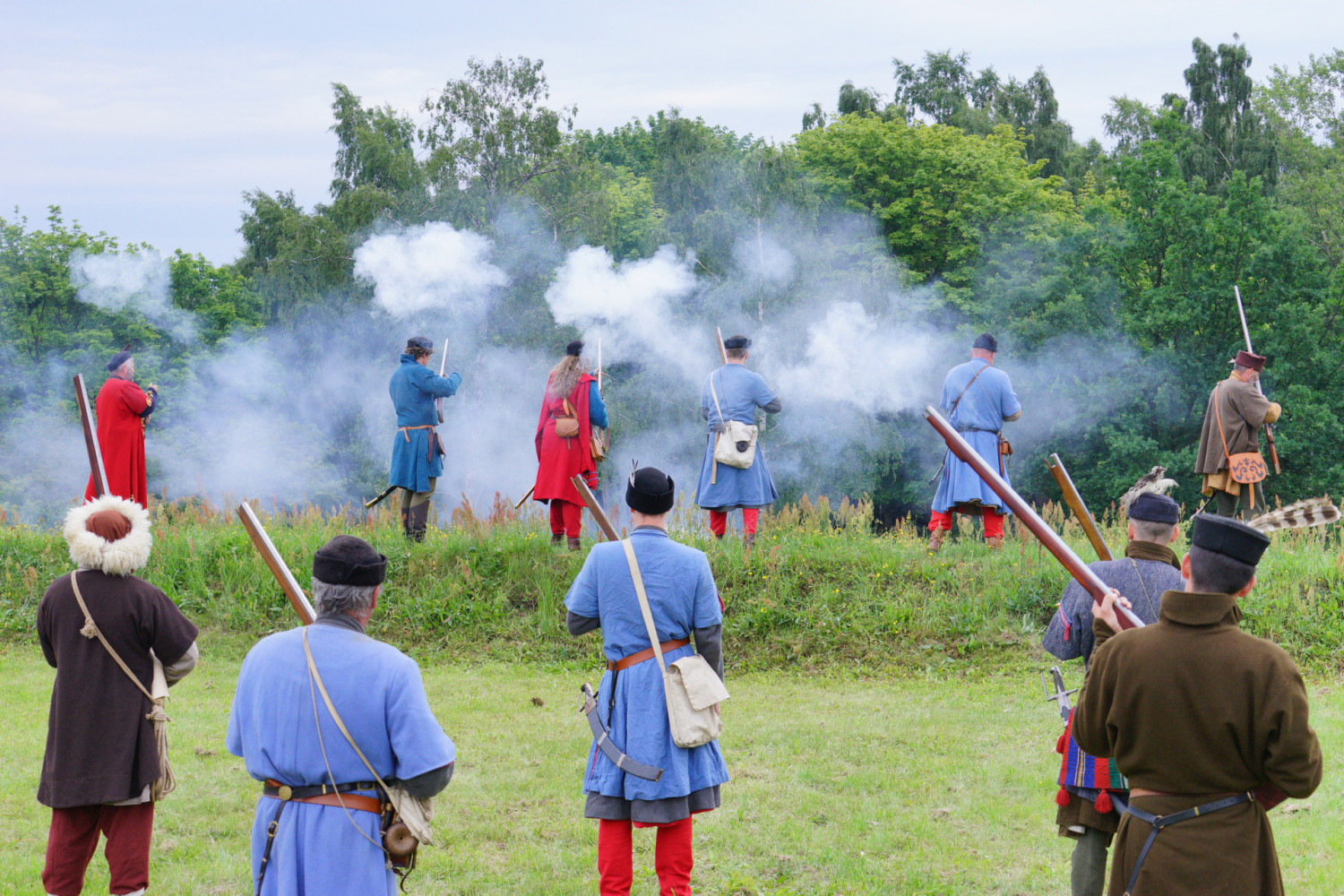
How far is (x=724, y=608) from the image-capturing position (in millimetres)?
9695

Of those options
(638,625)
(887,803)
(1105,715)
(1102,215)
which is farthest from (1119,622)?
(1102,215)

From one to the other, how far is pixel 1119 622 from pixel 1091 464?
86.2 ft

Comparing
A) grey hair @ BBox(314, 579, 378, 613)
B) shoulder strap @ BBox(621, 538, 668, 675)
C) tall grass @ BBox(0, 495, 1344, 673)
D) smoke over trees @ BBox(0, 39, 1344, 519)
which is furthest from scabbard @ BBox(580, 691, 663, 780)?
smoke over trees @ BBox(0, 39, 1344, 519)

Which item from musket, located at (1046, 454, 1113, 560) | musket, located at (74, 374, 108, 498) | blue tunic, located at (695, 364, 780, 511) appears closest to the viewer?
musket, located at (1046, 454, 1113, 560)

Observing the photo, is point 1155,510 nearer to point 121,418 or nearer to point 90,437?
point 90,437

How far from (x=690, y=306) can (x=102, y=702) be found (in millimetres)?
21969

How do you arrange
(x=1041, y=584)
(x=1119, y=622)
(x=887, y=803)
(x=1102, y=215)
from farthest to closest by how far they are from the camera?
(x=1102, y=215)
(x=1041, y=584)
(x=887, y=803)
(x=1119, y=622)

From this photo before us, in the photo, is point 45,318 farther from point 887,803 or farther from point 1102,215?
point 887,803

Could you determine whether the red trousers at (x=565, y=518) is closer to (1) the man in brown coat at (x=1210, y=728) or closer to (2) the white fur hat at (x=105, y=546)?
(2) the white fur hat at (x=105, y=546)

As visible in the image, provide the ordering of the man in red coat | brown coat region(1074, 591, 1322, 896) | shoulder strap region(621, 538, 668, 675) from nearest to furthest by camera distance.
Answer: brown coat region(1074, 591, 1322, 896) < shoulder strap region(621, 538, 668, 675) < the man in red coat

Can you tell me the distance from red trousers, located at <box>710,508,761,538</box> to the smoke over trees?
547 inches

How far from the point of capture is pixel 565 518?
10625 mm

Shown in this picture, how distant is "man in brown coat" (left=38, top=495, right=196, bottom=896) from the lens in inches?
173

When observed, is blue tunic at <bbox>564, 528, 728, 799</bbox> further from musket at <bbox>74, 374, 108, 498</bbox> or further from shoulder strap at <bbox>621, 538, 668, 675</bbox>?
musket at <bbox>74, 374, 108, 498</bbox>
